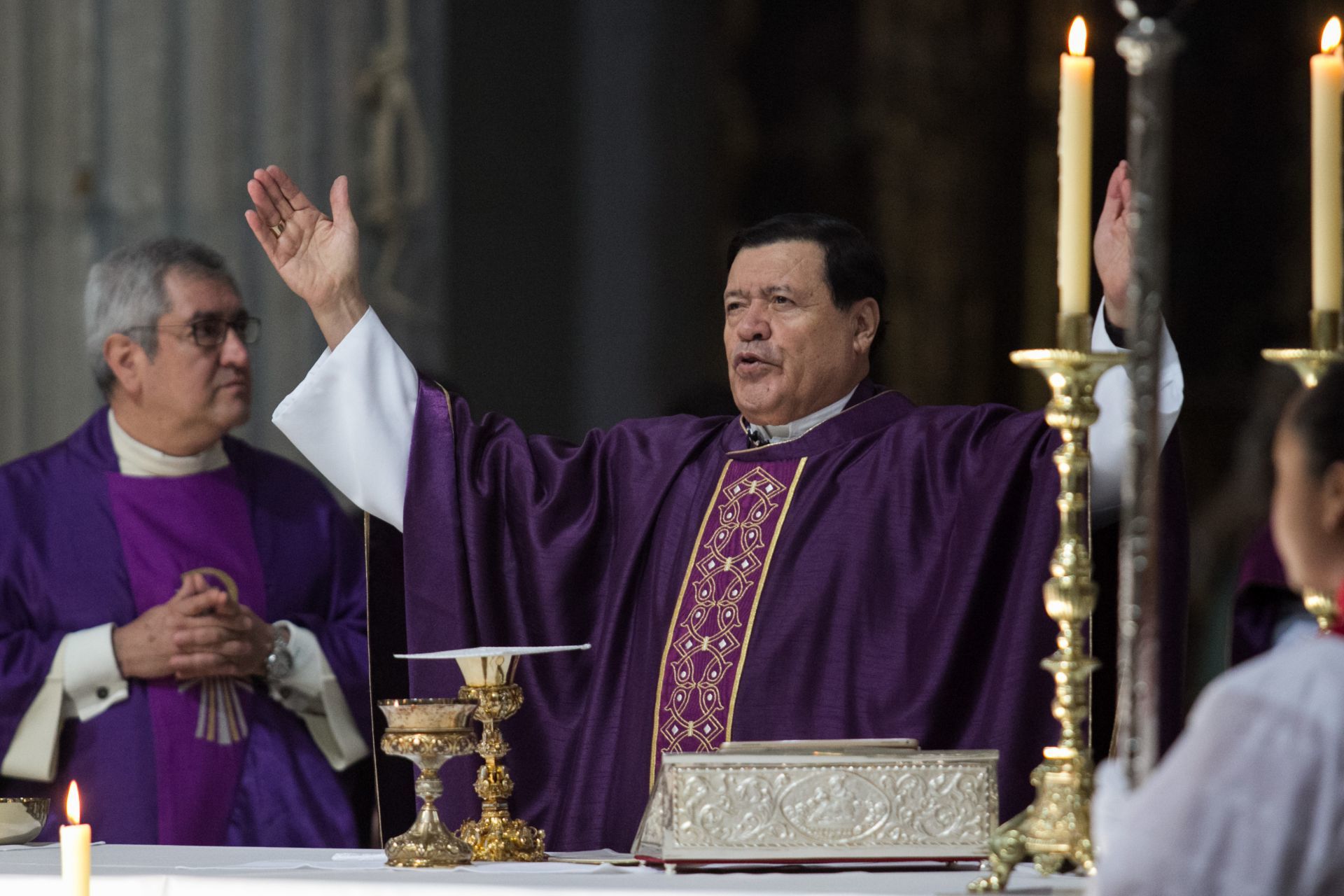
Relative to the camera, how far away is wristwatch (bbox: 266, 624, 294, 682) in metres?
4.65

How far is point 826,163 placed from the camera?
7.83 metres

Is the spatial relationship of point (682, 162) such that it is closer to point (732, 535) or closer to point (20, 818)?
point (732, 535)

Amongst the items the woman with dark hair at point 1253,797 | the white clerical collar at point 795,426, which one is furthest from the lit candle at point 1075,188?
the white clerical collar at point 795,426

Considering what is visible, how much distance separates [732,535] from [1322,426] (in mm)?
1969

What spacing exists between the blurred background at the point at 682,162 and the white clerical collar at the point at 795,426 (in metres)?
2.65

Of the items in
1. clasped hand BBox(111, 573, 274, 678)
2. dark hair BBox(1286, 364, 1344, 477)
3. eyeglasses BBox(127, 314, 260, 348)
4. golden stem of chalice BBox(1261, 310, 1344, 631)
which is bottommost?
clasped hand BBox(111, 573, 274, 678)

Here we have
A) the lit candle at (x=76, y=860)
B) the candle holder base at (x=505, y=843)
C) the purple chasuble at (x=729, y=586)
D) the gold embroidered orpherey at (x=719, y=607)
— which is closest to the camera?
the lit candle at (x=76, y=860)

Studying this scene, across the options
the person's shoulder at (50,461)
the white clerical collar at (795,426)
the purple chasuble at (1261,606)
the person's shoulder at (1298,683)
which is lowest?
the purple chasuble at (1261,606)

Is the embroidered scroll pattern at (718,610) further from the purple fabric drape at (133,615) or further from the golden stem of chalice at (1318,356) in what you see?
the golden stem of chalice at (1318,356)

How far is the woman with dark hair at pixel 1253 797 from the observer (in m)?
1.74

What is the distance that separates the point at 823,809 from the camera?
2.74 metres

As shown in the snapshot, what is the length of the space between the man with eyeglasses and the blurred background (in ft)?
4.59

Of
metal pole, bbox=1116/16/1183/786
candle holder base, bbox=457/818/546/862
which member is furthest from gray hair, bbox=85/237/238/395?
metal pole, bbox=1116/16/1183/786

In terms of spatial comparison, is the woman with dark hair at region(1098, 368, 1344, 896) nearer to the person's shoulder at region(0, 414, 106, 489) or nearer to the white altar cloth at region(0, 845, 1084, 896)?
the white altar cloth at region(0, 845, 1084, 896)
